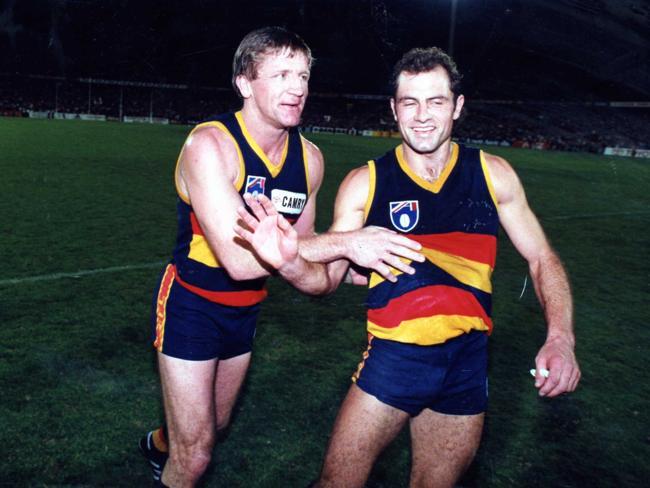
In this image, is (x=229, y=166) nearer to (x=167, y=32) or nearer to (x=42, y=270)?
(x=42, y=270)

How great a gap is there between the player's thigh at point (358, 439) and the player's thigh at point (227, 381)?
93cm

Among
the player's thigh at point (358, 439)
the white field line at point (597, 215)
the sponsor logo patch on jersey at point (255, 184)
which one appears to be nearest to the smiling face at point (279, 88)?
the sponsor logo patch on jersey at point (255, 184)

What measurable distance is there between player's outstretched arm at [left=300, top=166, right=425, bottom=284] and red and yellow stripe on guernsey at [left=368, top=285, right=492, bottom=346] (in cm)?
16

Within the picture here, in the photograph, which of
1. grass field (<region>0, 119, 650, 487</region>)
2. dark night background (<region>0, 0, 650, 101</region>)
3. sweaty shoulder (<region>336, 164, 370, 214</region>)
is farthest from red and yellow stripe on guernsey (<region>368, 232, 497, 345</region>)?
→ dark night background (<region>0, 0, 650, 101</region>)

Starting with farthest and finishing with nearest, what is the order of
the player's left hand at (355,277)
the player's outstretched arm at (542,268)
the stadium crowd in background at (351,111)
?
the stadium crowd in background at (351,111)
the player's left hand at (355,277)
the player's outstretched arm at (542,268)

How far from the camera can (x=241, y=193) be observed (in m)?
2.93

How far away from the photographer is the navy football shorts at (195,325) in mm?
2894

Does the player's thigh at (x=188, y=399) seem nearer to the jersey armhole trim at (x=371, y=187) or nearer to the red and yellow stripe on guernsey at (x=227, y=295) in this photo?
the red and yellow stripe on guernsey at (x=227, y=295)

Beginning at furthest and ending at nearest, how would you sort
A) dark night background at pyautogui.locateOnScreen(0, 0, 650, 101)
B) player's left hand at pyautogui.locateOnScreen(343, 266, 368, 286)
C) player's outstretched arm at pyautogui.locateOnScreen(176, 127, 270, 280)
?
dark night background at pyautogui.locateOnScreen(0, 0, 650, 101) → player's left hand at pyautogui.locateOnScreen(343, 266, 368, 286) → player's outstretched arm at pyautogui.locateOnScreen(176, 127, 270, 280)

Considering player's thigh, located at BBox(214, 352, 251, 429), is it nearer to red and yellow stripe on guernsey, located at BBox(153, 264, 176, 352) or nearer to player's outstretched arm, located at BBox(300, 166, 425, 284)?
red and yellow stripe on guernsey, located at BBox(153, 264, 176, 352)

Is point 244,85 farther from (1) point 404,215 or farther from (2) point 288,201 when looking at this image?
(1) point 404,215

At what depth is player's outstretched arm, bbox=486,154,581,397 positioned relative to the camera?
2.40 metres

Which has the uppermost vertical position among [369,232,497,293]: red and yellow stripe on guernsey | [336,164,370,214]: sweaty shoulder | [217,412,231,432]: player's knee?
[336,164,370,214]: sweaty shoulder

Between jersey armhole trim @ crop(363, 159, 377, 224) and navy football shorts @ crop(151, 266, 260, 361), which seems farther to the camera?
navy football shorts @ crop(151, 266, 260, 361)
